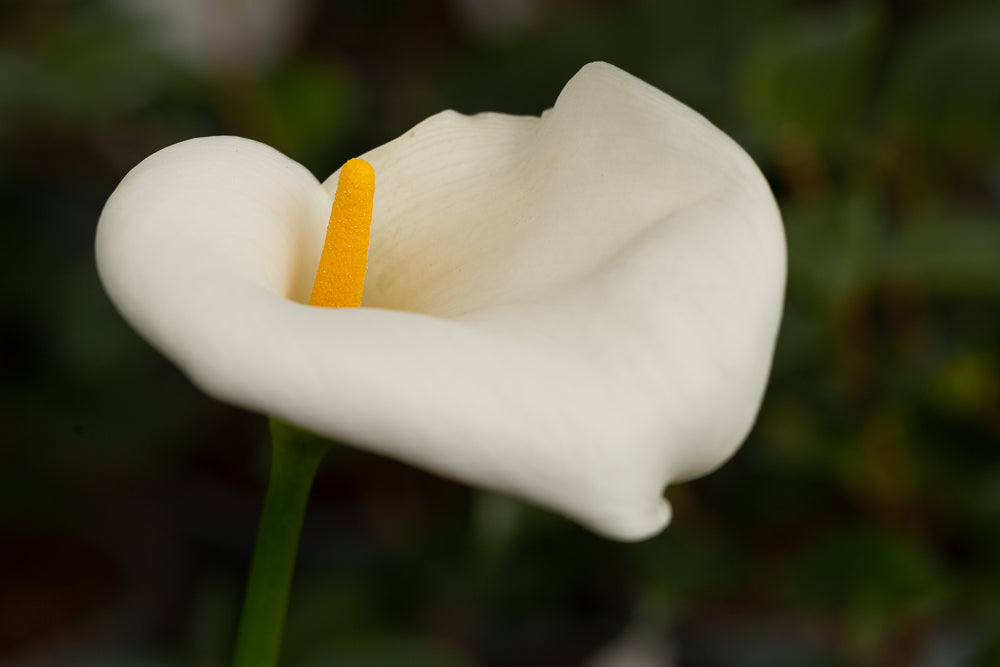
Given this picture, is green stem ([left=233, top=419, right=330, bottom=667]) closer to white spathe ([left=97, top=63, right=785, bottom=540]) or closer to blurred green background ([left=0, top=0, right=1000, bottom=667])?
white spathe ([left=97, top=63, right=785, bottom=540])

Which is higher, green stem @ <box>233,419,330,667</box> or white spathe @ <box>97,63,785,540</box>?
white spathe @ <box>97,63,785,540</box>

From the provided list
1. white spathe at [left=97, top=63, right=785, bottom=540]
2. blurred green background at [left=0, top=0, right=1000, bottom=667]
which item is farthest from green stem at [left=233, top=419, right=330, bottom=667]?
blurred green background at [left=0, top=0, right=1000, bottom=667]

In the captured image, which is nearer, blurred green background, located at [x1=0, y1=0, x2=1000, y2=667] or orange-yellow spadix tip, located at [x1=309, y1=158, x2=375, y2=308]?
orange-yellow spadix tip, located at [x1=309, y1=158, x2=375, y2=308]

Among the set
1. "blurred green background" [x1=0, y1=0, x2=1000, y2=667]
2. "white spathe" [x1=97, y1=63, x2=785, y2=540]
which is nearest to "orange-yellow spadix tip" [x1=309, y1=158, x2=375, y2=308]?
"white spathe" [x1=97, y1=63, x2=785, y2=540]

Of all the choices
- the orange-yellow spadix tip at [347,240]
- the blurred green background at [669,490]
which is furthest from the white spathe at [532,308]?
the blurred green background at [669,490]

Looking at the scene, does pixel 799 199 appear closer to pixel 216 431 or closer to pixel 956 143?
pixel 956 143

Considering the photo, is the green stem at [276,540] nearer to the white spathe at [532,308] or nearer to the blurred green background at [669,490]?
the white spathe at [532,308]

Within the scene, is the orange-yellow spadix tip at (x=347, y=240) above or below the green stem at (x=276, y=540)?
above

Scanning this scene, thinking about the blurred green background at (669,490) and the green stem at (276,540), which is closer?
the green stem at (276,540)
